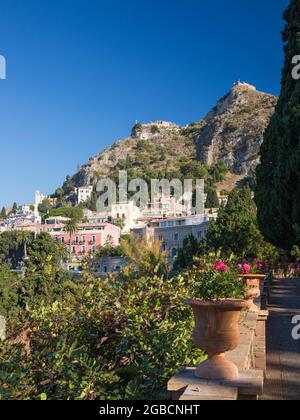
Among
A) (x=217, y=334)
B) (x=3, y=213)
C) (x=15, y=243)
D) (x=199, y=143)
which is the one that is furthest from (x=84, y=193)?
(x=217, y=334)

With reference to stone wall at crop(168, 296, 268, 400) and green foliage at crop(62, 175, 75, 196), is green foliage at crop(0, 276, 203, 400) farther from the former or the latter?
green foliage at crop(62, 175, 75, 196)

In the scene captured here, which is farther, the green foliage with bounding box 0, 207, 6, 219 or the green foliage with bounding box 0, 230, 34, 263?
the green foliage with bounding box 0, 207, 6, 219

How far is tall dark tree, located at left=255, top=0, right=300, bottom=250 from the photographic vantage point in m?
12.5

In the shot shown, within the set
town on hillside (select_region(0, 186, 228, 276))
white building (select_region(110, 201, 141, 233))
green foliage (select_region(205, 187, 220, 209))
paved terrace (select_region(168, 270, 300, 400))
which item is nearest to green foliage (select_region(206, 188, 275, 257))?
paved terrace (select_region(168, 270, 300, 400))

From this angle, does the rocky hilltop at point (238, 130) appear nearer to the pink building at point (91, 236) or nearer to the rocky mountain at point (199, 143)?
the rocky mountain at point (199, 143)

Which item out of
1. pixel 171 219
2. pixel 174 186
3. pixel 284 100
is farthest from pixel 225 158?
pixel 284 100

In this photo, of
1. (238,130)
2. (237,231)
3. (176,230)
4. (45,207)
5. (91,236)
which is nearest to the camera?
(237,231)

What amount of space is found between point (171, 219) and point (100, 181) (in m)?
63.9

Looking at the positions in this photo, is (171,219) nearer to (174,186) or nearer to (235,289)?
(174,186)

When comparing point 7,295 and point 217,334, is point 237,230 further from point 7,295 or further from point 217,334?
point 217,334

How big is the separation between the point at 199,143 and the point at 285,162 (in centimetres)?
14331

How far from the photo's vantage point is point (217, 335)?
12.6 ft

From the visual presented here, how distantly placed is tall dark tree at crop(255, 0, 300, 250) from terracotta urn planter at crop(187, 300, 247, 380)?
28.0 ft

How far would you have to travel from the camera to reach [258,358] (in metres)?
6.36
